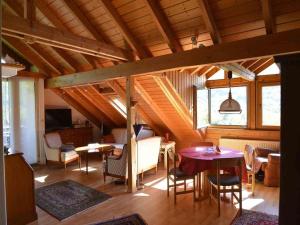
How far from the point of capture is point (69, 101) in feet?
23.1

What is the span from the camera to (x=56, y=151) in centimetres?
567

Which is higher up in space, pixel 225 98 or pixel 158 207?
pixel 225 98

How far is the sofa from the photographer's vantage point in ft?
14.4

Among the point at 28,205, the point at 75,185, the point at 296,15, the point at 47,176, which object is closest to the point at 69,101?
the point at 47,176

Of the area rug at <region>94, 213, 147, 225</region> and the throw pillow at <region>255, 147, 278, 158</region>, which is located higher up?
the throw pillow at <region>255, 147, 278, 158</region>

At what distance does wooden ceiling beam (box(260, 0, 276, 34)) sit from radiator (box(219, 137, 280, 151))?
342 centimetres

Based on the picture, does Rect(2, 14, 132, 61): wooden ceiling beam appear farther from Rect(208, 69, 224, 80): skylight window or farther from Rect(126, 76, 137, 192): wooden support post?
Rect(208, 69, 224, 80): skylight window

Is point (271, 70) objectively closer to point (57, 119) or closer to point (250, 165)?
point (250, 165)

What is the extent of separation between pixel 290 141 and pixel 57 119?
245 inches

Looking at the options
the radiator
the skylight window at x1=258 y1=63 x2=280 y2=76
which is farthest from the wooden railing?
the skylight window at x1=258 y1=63 x2=280 y2=76

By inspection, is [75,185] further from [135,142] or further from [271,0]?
[271,0]

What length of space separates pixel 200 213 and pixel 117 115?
4.70 metres

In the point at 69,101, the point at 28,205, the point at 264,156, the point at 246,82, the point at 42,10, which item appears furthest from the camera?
the point at 69,101

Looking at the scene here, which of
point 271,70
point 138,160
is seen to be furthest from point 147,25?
point 271,70
